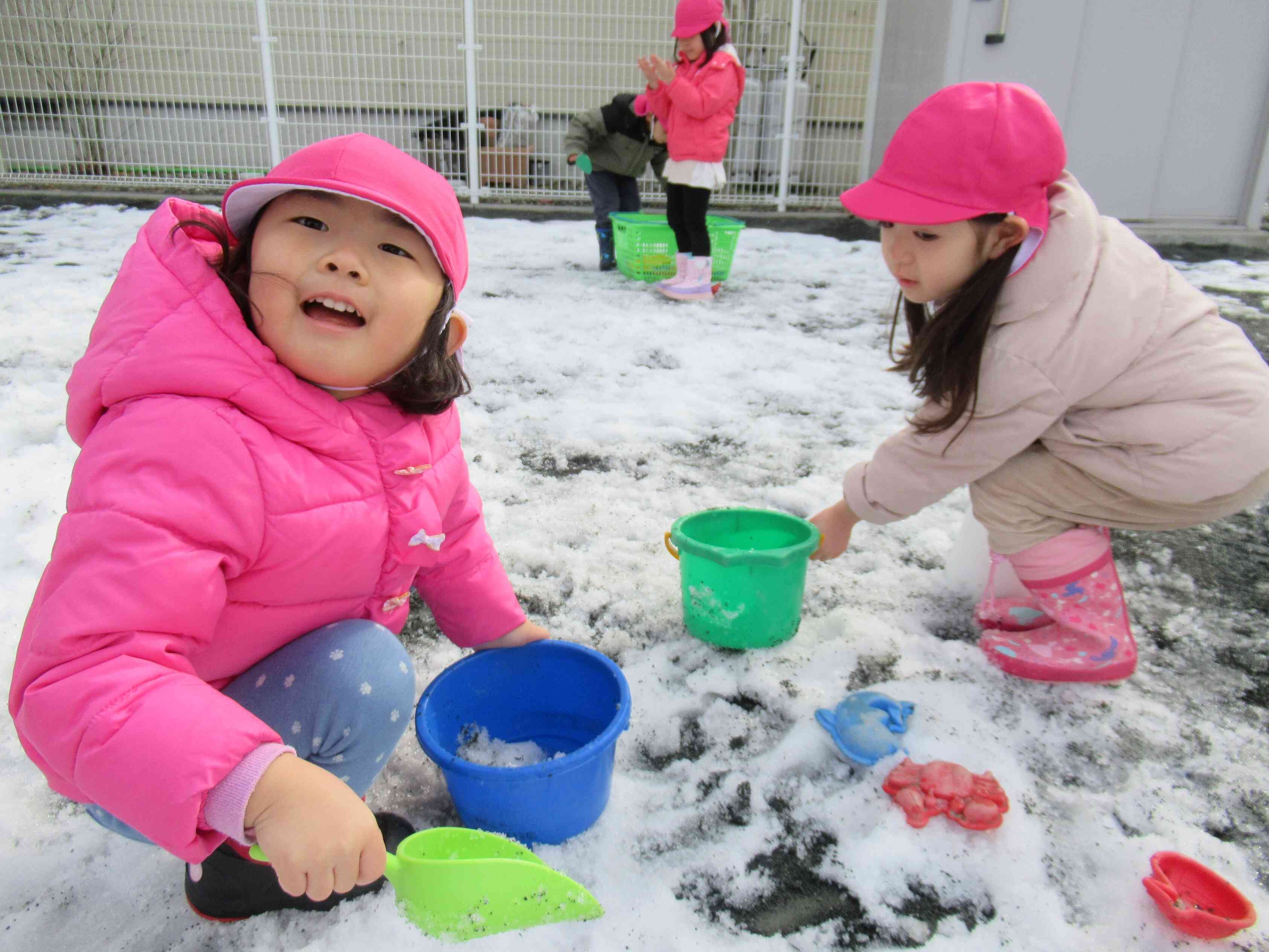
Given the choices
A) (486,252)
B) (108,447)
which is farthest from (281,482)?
(486,252)

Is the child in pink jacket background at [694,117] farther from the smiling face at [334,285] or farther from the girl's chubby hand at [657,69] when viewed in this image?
the smiling face at [334,285]

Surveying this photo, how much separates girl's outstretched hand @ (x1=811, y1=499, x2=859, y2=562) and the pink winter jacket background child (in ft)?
0.79

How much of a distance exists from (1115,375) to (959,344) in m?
0.25

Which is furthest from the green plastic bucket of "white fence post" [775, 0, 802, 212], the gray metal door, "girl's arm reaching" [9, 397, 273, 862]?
"white fence post" [775, 0, 802, 212]

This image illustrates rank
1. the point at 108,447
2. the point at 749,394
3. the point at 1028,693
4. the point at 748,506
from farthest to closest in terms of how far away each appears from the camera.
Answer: the point at 749,394
the point at 748,506
the point at 1028,693
the point at 108,447

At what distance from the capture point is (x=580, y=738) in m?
1.39

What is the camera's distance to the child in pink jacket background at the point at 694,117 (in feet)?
12.4

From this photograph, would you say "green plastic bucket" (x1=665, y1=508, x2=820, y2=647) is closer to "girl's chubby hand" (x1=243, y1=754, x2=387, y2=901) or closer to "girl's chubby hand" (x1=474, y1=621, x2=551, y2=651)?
"girl's chubby hand" (x1=474, y1=621, x2=551, y2=651)

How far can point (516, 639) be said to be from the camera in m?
1.35

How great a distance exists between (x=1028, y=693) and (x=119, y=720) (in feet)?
4.38

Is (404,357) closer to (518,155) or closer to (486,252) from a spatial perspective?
(486,252)

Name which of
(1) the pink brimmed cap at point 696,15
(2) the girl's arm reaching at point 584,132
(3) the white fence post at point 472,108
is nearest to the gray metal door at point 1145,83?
(1) the pink brimmed cap at point 696,15

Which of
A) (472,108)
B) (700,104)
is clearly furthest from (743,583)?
(472,108)

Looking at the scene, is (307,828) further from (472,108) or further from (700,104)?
(472,108)
